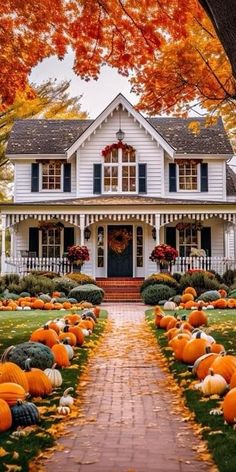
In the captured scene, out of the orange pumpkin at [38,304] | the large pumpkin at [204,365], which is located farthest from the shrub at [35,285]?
the large pumpkin at [204,365]

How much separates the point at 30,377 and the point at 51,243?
20.2 m

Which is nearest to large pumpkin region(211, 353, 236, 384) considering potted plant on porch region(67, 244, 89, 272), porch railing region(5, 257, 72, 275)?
potted plant on porch region(67, 244, 89, 272)

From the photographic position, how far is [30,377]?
6.02 meters

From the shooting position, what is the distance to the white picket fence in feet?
78.3

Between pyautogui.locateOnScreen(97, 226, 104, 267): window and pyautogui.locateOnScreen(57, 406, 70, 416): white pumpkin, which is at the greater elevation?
pyautogui.locateOnScreen(97, 226, 104, 267): window

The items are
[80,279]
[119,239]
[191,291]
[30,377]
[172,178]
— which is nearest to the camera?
[30,377]

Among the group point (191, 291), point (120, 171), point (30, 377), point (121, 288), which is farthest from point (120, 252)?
point (30, 377)

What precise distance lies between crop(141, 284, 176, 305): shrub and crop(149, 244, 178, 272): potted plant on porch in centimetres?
328

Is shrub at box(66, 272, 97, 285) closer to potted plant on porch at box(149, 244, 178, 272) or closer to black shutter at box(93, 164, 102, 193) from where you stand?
potted plant on porch at box(149, 244, 178, 272)

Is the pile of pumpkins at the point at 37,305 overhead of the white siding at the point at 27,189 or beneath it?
beneath

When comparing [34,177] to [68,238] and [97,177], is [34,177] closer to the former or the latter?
[97,177]

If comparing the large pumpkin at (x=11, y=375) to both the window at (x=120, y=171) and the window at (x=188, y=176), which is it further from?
the window at (x=188, y=176)

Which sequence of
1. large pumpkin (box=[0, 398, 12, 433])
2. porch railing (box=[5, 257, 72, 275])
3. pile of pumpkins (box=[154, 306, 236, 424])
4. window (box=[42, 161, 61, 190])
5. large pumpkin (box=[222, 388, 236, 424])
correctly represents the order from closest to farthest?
large pumpkin (box=[0, 398, 12, 433]), large pumpkin (box=[222, 388, 236, 424]), pile of pumpkins (box=[154, 306, 236, 424]), porch railing (box=[5, 257, 72, 275]), window (box=[42, 161, 61, 190])

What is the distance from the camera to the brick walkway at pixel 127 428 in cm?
412
